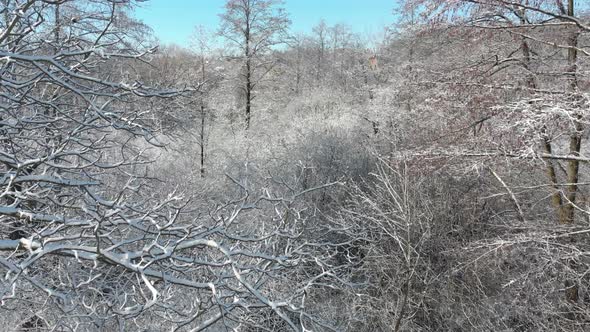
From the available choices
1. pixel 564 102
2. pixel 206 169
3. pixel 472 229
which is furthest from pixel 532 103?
pixel 206 169

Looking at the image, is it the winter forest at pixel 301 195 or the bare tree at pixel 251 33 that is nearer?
the winter forest at pixel 301 195

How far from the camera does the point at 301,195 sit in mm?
8445

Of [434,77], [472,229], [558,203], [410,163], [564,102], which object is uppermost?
[434,77]

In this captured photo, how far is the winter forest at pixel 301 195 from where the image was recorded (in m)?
2.63

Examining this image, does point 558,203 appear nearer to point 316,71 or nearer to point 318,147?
point 318,147

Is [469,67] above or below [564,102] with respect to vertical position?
above

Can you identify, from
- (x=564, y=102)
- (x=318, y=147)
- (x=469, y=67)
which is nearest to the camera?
(x=564, y=102)

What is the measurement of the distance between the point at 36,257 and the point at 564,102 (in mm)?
5578

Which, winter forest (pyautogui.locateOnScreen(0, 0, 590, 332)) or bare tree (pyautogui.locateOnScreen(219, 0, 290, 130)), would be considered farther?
bare tree (pyautogui.locateOnScreen(219, 0, 290, 130))

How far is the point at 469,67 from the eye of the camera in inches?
302

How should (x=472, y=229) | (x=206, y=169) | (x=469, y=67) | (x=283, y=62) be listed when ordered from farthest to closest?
(x=283, y=62)
(x=206, y=169)
(x=472, y=229)
(x=469, y=67)

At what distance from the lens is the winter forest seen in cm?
263

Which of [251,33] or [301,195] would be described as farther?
[251,33]

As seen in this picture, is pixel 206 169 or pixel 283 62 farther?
pixel 283 62
